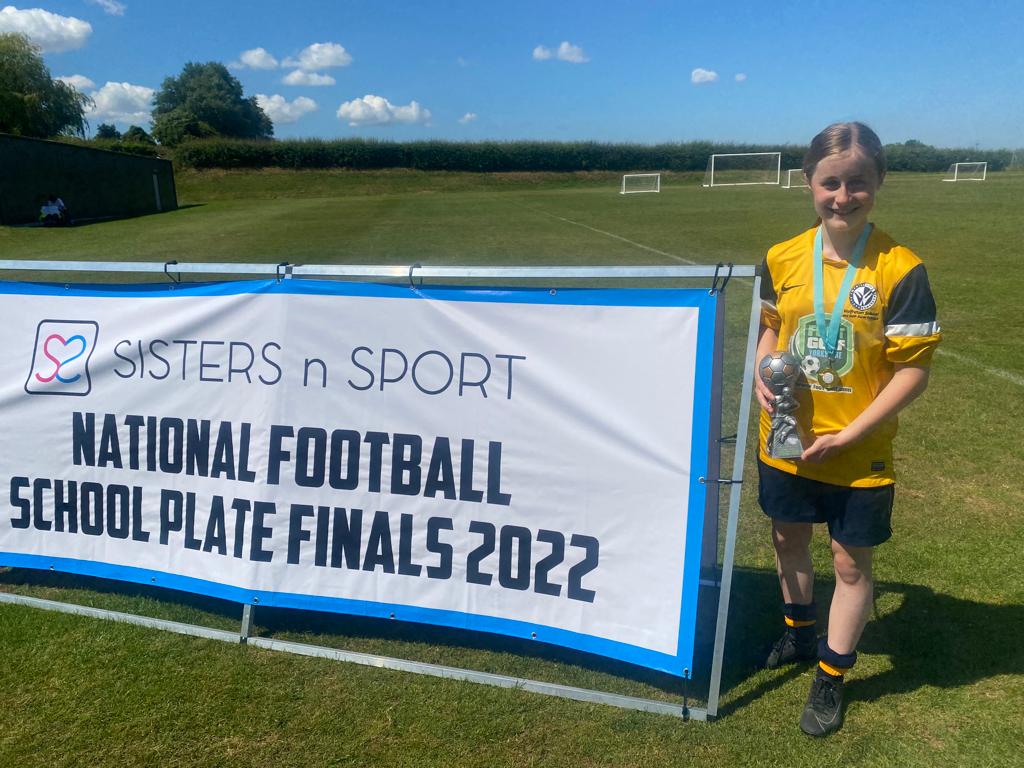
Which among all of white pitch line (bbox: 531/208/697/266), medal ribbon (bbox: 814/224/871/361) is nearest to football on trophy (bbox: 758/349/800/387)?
medal ribbon (bbox: 814/224/871/361)

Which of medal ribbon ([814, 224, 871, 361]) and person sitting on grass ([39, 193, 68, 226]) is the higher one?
medal ribbon ([814, 224, 871, 361])

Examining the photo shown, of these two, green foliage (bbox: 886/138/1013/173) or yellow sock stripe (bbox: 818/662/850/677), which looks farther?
green foliage (bbox: 886/138/1013/173)

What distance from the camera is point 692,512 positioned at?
265 cm

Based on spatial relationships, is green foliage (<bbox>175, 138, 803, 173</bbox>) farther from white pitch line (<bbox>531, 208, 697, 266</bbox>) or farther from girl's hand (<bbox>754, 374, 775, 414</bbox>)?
girl's hand (<bbox>754, 374, 775, 414</bbox>)

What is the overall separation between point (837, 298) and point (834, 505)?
70 cm

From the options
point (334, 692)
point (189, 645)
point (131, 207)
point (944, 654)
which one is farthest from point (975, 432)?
point (131, 207)

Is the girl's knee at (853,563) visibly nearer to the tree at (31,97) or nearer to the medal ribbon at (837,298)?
the medal ribbon at (837,298)

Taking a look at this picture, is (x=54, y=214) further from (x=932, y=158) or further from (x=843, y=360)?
(x=932, y=158)

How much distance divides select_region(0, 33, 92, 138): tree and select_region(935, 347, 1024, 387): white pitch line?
206ft

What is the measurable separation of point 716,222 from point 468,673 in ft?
71.6

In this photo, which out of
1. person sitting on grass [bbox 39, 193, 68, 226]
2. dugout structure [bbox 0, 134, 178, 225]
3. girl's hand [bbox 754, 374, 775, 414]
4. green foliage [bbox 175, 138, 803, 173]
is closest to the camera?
girl's hand [bbox 754, 374, 775, 414]

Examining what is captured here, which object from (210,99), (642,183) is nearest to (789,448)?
(642,183)

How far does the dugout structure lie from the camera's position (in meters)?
28.4

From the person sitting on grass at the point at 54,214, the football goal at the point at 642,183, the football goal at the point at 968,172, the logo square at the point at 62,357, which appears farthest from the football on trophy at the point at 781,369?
the football goal at the point at 968,172
